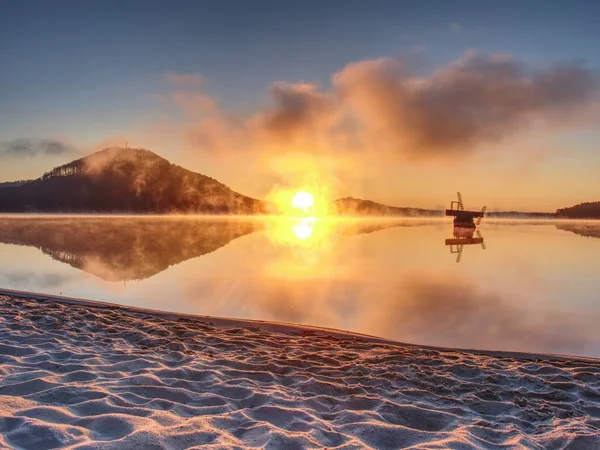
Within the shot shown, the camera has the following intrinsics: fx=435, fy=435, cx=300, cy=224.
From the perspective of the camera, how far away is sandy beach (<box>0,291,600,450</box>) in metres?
4.58

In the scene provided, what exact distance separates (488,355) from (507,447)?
4468 mm

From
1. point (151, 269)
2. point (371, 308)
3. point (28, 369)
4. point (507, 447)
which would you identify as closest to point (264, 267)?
point (151, 269)

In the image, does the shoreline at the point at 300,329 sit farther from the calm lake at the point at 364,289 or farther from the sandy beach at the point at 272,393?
Result: the calm lake at the point at 364,289

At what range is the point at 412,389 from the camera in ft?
20.9

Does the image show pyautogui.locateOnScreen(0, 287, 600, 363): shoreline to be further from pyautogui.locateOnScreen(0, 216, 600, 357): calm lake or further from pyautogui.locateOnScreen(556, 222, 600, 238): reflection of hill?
pyautogui.locateOnScreen(556, 222, 600, 238): reflection of hill

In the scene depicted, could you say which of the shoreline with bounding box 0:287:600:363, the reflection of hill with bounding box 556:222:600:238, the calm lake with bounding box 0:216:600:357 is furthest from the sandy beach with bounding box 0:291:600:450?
the reflection of hill with bounding box 556:222:600:238

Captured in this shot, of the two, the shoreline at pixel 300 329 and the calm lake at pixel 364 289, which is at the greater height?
the shoreline at pixel 300 329

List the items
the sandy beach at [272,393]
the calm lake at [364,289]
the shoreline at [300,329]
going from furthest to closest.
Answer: the calm lake at [364,289] < the shoreline at [300,329] < the sandy beach at [272,393]

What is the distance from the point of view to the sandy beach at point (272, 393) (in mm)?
4582

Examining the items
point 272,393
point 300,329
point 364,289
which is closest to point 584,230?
point 364,289

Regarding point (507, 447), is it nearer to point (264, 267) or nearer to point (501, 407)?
point (501, 407)

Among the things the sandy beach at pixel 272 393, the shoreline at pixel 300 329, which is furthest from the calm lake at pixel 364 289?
the sandy beach at pixel 272 393

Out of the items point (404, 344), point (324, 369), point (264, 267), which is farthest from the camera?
point (264, 267)

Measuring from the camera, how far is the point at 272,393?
589 centimetres
